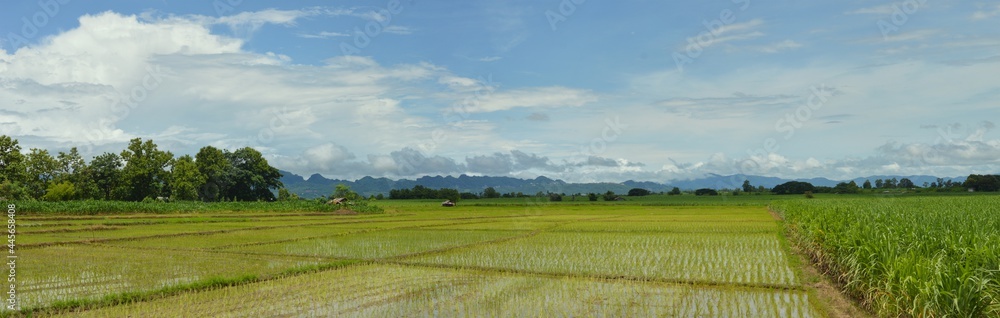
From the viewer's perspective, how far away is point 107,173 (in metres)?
58.8

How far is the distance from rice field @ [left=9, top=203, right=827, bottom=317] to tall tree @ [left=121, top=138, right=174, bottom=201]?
4058cm

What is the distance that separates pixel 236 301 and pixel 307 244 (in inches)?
396

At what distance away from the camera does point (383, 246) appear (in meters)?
18.6

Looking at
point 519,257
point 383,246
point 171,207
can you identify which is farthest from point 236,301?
point 171,207

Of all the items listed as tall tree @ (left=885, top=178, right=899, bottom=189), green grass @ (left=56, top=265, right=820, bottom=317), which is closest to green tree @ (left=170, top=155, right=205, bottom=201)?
green grass @ (left=56, top=265, right=820, bottom=317)

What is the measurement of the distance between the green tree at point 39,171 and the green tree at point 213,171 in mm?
12730

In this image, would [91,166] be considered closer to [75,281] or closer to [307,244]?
[307,244]

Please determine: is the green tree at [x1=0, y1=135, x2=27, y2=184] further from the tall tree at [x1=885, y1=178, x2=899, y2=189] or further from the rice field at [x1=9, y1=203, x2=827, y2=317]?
the tall tree at [x1=885, y1=178, x2=899, y2=189]

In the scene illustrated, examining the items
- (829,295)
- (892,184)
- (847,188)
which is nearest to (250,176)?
(829,295)

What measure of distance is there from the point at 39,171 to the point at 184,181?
13.7m

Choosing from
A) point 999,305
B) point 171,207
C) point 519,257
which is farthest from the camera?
point 171,207

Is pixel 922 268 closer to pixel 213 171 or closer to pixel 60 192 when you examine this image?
pixel 60 192

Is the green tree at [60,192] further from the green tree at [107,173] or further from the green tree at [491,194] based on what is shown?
the green tree at [491,194]

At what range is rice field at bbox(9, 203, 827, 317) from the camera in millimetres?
9133
